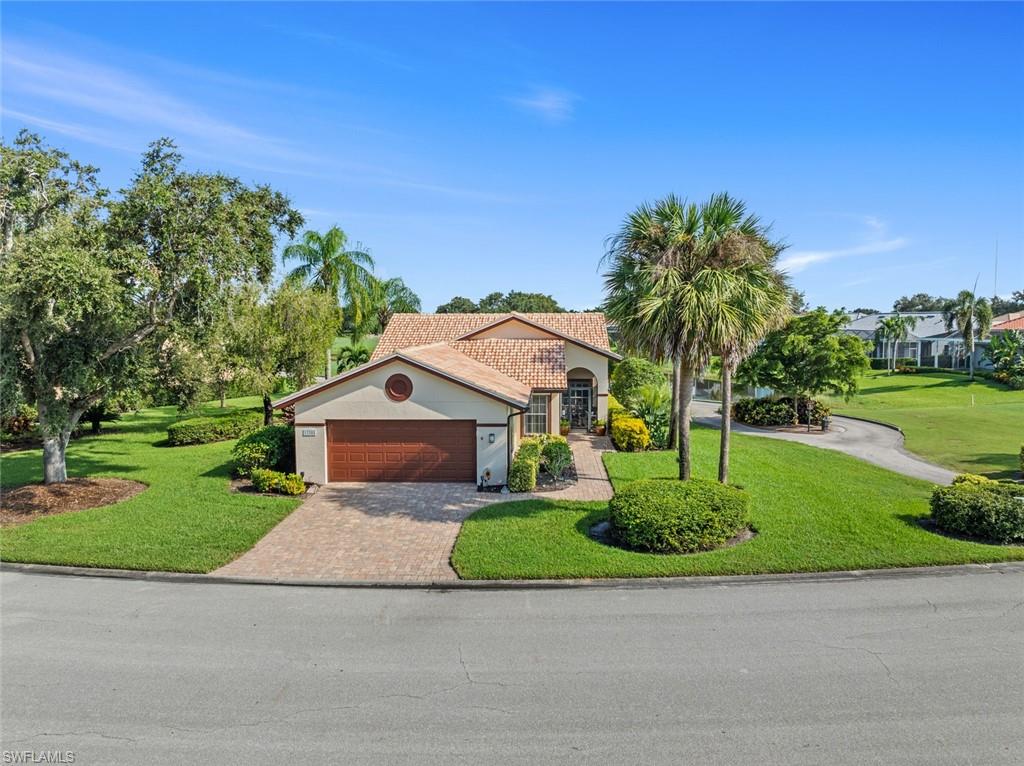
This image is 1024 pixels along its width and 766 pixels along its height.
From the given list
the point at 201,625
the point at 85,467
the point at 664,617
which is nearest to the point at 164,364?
the point at 85,467

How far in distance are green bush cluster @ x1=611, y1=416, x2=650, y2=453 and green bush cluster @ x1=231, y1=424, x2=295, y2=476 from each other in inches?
491

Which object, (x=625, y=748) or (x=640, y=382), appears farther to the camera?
(x=640, y=382)

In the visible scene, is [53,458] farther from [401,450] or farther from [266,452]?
[401,450]

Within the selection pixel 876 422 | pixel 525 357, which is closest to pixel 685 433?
pixel 525 357

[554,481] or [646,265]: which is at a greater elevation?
[646,265]

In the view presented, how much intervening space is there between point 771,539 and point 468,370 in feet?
38.6

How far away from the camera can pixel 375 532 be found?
563 inches

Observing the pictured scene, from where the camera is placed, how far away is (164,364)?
21.9 metres

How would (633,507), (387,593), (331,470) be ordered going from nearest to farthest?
(387,593) → (633,507) → (331,470)

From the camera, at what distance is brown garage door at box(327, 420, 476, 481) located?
18.8 metres

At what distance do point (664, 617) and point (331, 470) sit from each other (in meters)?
12.5

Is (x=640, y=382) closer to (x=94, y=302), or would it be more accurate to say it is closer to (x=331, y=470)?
(x=331, y=470)

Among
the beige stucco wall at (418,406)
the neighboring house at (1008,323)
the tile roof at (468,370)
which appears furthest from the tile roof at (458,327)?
the neighboring house at (1008,323)

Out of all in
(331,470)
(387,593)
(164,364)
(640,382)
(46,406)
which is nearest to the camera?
(387,593)
